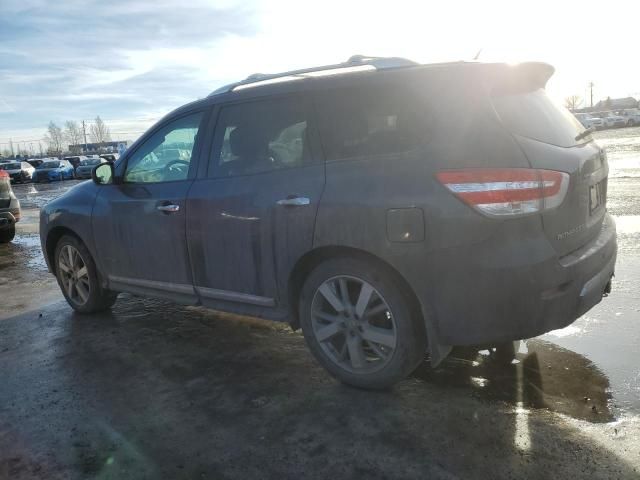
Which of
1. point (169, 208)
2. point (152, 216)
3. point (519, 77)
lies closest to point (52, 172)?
point (152, 216)

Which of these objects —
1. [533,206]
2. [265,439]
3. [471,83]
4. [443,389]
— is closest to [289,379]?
[265,439]

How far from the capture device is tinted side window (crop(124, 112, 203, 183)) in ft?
13.6

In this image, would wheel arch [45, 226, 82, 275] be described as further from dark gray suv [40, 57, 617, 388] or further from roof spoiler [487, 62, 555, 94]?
roof spoiler [487, 62, 555, 94]

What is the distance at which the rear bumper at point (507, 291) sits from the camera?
272 centimetres

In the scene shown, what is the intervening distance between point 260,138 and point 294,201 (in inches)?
24.6

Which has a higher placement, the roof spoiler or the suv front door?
the roof spoiler

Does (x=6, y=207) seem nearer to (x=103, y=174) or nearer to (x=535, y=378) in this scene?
(x=103, y=174)

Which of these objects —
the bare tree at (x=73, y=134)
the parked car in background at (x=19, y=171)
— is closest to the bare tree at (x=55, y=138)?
the bare tree at (x=73, y=134)

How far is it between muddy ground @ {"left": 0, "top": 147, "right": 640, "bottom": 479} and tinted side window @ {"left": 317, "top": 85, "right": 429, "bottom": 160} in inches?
56.4

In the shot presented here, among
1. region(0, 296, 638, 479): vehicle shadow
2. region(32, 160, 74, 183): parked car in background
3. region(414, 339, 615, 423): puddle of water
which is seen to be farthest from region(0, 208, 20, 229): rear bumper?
region(32, 160, 74, 183): parked car in background

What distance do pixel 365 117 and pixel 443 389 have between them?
165 cm

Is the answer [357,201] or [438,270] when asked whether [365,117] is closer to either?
[357,201]

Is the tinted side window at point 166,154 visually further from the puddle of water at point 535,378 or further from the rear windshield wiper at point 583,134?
the rear windshield wiper at point 583,134

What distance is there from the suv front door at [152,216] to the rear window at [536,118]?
216cm
